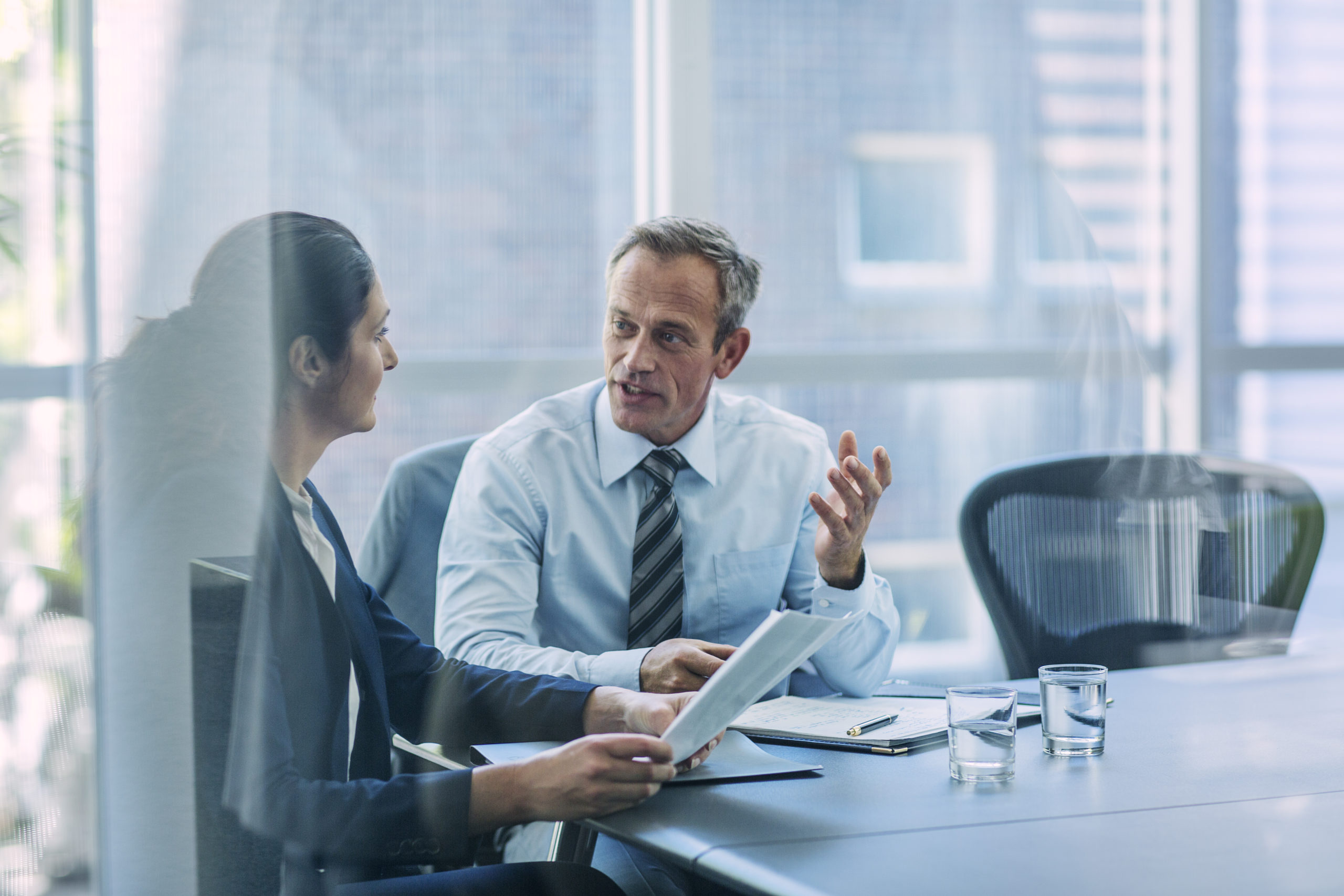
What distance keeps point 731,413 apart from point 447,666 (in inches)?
26.0

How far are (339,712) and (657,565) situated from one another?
1.98ft

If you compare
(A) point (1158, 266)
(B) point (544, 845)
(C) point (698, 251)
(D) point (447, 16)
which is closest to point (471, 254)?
(D) point (447, 16)

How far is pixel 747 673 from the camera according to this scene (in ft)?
3.30

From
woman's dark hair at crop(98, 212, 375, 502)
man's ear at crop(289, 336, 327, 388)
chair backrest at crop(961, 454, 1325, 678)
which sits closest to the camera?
woman's dark hair at crop(98, 212, 375, 502)

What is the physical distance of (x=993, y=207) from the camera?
2764 mm

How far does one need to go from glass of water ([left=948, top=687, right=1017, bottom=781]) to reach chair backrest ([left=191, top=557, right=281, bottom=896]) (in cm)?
62

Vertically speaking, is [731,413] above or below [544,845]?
above

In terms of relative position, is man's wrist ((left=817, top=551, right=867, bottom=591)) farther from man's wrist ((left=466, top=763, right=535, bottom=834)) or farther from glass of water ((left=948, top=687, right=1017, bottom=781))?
man's wrist ((left=466, top=763, right=535, bottom=834))

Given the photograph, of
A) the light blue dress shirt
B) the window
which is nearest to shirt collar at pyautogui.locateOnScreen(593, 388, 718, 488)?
the light blue dress shirt

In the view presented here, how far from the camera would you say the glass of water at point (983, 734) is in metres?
1.06

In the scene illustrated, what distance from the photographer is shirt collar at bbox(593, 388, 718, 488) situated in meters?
1.69

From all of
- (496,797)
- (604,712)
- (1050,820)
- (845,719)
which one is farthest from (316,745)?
(1050,820)

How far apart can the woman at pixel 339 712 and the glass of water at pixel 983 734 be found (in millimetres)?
229

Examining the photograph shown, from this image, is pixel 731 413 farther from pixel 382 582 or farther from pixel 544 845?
pixel 544 845
